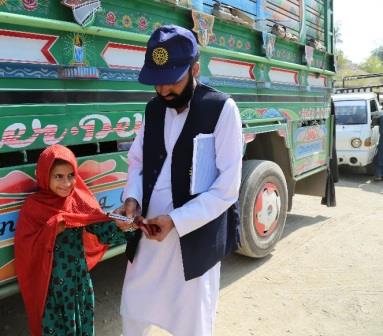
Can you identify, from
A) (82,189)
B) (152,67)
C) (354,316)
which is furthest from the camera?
(354,316)

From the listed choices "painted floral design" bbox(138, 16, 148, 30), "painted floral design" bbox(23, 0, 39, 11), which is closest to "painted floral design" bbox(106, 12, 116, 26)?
"painted floral design" bbox(138, 16, 148, 30)

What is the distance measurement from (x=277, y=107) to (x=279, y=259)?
134cm

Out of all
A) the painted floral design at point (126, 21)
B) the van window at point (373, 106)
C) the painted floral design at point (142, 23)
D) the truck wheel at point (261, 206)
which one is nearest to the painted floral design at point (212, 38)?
the painted floral design at point (142, 23)

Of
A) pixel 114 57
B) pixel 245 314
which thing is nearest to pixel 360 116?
pixel 245 314

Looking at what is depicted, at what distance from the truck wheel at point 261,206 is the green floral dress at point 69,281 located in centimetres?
164

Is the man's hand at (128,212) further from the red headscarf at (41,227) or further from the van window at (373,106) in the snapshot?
the van window at (373,106)

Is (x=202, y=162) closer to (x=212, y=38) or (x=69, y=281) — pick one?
(x=69, y=281)

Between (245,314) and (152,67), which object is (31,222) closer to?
(152,67)

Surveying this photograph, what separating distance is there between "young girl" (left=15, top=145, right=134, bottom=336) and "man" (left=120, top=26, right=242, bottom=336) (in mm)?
238

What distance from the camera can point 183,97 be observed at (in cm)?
174

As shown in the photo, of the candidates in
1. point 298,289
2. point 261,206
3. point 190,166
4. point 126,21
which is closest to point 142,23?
point 126,21

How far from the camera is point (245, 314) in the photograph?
3.02m

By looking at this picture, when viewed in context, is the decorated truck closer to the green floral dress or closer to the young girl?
the young girl

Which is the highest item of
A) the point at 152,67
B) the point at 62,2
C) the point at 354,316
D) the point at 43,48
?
the point at 62,2
